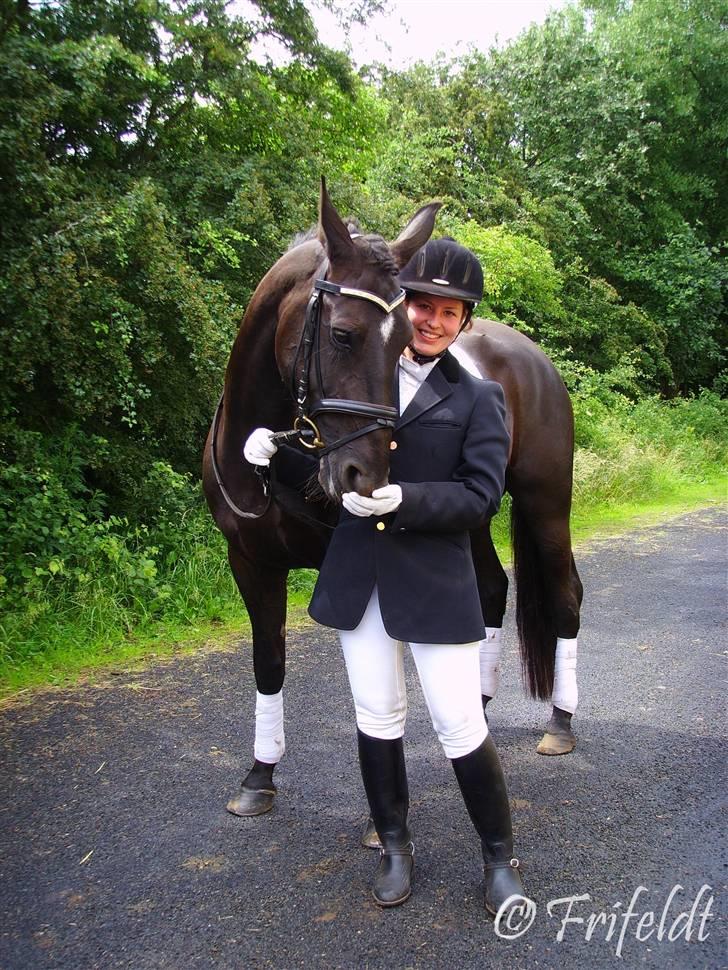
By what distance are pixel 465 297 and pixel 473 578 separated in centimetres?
85

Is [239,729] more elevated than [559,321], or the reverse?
[559,321]

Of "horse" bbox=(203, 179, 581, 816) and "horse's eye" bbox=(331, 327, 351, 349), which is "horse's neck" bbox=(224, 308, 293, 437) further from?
"horse's eye" bbox=(331, 327, 351, 349)

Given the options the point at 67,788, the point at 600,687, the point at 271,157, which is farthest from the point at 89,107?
the point at 600,687

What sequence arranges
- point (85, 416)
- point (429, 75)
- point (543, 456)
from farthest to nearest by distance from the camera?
point (429, 75) → point (85, 416) → point (543, 456)

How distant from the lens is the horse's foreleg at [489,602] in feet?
12.6

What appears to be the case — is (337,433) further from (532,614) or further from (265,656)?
(532,614)

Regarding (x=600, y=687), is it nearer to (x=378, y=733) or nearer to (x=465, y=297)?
(x=378, y=733)

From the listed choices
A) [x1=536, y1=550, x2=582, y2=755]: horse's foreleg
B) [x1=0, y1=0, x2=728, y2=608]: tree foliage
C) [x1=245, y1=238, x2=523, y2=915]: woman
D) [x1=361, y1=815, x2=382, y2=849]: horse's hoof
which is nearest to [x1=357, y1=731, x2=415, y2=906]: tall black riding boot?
[x1=245, y1=238, x2=523, y2=915]: woman

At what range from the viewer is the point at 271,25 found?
7.27 metres

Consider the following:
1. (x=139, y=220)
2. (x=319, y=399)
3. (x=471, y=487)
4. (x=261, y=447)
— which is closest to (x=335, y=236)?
(x=319, y=399)

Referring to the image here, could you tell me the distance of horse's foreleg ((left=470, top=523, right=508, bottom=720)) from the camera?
3.85 meters

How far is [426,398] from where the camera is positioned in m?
2.44

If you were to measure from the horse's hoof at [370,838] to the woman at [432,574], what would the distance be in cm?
27

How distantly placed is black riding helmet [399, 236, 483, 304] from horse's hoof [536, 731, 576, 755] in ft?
7.04
